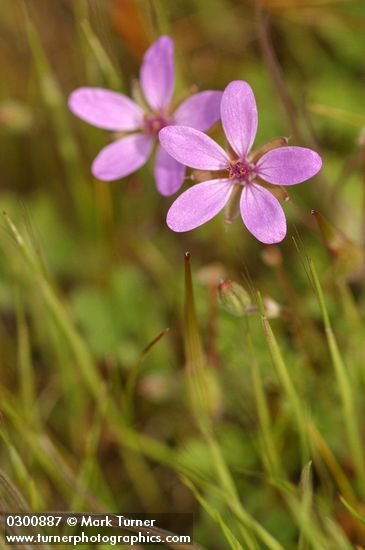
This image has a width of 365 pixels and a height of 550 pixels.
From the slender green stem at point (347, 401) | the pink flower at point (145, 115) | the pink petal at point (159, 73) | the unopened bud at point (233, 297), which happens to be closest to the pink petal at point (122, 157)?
the pink flower at point (145, 115)

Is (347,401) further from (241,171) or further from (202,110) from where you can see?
(202,110)

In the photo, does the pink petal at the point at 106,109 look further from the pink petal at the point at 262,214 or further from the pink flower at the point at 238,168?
the pink petal at the point at 262,214

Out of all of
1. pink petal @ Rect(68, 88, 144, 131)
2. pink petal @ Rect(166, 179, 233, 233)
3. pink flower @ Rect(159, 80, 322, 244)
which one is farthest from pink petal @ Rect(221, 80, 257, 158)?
pink petal @ Rect(68, 88, 144, 131)

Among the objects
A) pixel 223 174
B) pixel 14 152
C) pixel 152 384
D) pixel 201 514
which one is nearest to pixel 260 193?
pixel 223 174

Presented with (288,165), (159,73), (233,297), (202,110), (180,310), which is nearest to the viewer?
(288,165)

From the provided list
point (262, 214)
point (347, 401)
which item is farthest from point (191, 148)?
point (347, 401)

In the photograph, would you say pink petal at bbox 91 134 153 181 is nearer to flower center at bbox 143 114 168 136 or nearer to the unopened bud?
flower center at bbox 143 114 168 136

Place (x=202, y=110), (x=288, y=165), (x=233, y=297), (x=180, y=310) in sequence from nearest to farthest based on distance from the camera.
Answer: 1. (x=288, y=165)
2. (x=233, y=297)
3. (x=202, y=110)
4. (x=180, y=310)
